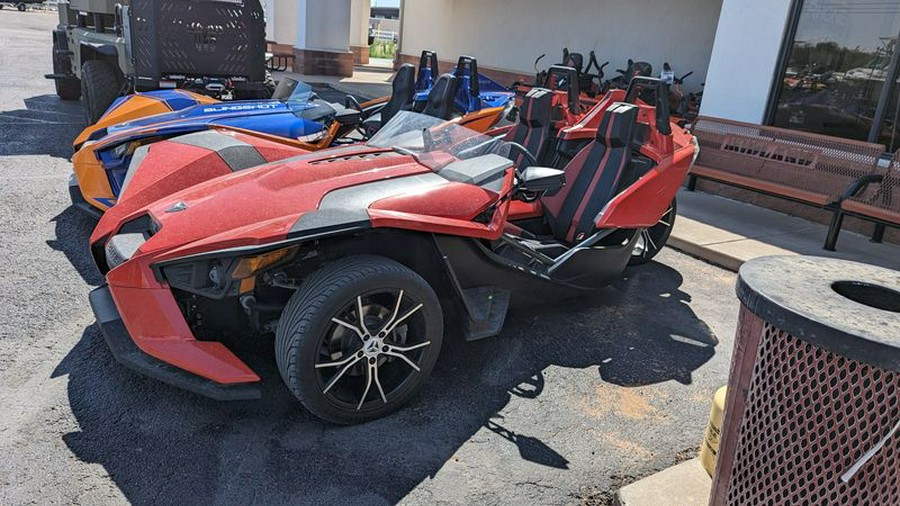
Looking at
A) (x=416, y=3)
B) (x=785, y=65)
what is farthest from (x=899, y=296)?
(x=416, y=3)

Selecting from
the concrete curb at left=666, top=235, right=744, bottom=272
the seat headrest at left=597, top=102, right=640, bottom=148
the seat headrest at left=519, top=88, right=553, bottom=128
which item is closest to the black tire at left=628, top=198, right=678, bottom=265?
the concrete curb at left=666, top=235, right=744, bottom=272

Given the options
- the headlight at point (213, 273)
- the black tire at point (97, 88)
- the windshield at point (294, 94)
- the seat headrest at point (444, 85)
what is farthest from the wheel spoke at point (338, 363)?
the black tire at point (97, 88)

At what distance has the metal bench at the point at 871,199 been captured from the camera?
5.72 m

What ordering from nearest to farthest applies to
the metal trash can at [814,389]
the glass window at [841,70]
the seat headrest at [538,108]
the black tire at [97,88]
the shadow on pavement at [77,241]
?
the metal trash can at [814,389] < the shadow on pavement at [77,241] < the seat headrest at [538,108] < the glass window at [841,70] < the black tire at [97,88]

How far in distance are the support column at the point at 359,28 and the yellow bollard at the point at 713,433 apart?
860 inches

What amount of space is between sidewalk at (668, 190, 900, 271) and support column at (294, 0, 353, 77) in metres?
13.2

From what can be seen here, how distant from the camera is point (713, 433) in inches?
94.0

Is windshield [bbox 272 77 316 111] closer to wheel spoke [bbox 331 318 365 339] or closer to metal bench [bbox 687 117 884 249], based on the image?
wheel spoke [bbox 331 318 365 339]

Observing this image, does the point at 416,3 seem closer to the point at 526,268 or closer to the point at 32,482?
the point at 526,268

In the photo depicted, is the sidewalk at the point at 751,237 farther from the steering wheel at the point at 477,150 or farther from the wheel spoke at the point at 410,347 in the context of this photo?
the wheel spoke at the point at 410,347

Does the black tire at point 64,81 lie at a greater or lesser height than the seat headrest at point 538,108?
lesser

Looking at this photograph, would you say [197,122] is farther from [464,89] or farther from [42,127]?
[42,127]

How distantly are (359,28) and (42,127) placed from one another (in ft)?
52.2

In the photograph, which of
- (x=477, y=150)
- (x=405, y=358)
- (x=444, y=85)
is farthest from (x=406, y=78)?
(x=405, y=358)
